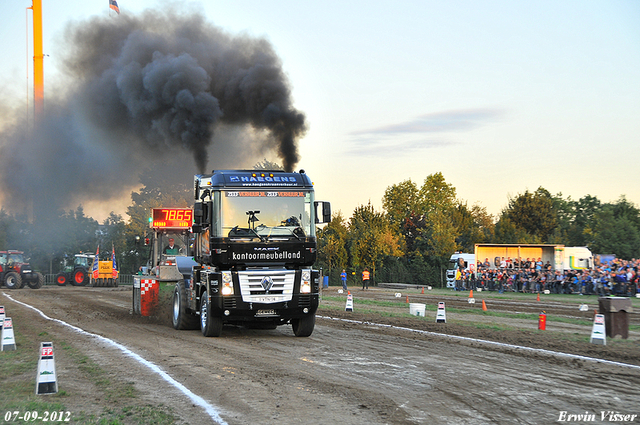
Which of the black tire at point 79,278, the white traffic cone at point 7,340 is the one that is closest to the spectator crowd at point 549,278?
the white traffic cone at point 7,340

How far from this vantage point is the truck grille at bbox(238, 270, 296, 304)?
1328cm

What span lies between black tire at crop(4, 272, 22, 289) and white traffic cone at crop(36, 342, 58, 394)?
4044 centimetres

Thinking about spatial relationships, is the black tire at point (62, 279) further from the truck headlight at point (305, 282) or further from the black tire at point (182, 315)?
the truck headlight at point (305, 282)

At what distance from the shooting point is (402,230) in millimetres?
64188

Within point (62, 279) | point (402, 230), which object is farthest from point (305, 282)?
point (402, 230)

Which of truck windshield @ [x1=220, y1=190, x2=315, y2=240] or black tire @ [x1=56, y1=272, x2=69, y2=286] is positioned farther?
black tire @ [x1=56, y1=272, x2=69, y2=286]

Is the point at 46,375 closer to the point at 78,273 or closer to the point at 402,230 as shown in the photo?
the point at 78,273

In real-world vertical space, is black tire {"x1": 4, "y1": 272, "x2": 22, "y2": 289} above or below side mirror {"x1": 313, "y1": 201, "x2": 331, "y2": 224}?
below

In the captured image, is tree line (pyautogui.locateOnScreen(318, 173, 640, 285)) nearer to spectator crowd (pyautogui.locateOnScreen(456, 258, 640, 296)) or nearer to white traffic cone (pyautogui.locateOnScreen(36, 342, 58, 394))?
spectator crowd (pyautogui.locateOnScreen(456, 258, 640, 296))

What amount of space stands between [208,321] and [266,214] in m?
2.70

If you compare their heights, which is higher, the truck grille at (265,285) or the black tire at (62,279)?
the truck grille at (265,285)

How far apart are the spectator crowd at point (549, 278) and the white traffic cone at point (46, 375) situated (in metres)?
27.9

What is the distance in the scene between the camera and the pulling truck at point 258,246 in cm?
1327

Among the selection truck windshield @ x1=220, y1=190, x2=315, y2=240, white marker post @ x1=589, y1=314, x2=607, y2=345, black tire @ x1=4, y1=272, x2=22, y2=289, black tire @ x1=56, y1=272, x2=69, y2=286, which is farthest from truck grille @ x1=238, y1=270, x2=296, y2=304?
black tire @ x1=56, y1=272, x2=69, y2=286
